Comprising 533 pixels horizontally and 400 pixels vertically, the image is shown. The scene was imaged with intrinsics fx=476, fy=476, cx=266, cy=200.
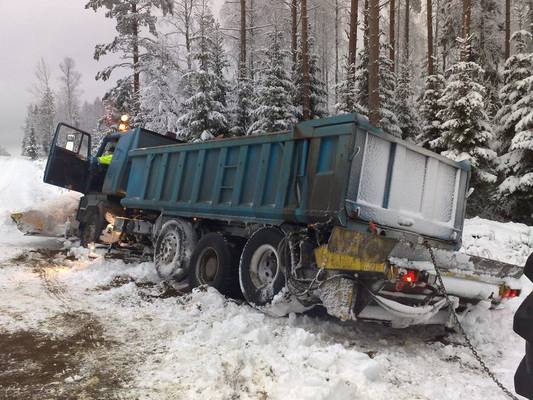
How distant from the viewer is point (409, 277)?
4508mm

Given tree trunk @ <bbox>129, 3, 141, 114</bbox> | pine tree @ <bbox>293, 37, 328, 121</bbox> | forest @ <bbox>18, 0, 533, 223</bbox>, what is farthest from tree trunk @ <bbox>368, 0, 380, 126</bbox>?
tree trunk @ <bbox>129, 3, 141, 114</bbox>

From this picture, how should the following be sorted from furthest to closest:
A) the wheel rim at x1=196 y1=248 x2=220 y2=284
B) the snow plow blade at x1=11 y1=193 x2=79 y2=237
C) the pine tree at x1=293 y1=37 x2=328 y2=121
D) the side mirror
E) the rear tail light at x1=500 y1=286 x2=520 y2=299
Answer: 1. the pine tree at x1=293 y1=37 x2=328 y2=121
2. the snow plow blade at x1=11 y1=193 x2=79 y2=237
3. the side mirror
4. the wheel rim at x1=196 y1=248 x2=220 y2=284
5. the rear tail light at x1=500 y1=286 x2=520 y2=299

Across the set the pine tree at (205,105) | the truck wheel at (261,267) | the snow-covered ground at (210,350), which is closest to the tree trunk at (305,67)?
the pine tree at (205,105)

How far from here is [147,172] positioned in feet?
30.1

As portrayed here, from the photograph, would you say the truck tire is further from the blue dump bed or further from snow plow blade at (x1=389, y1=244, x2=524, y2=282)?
snow plow blade at (x1=389, y1=244, x2=524, y2=282)

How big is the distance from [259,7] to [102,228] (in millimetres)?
27051

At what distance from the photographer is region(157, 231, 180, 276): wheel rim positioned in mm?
8039

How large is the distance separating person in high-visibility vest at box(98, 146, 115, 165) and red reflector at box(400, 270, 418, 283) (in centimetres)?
837

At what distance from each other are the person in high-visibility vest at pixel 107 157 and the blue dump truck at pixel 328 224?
125 inches

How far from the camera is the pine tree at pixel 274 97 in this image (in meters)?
17.2

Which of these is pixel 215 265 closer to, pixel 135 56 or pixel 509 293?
pixel 509 293

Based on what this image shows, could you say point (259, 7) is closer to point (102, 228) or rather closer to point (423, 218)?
point (102, 228)

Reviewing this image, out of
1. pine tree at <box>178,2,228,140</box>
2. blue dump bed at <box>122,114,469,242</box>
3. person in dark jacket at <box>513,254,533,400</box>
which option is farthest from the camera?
pine tree at <box>178,2,228,140</box>

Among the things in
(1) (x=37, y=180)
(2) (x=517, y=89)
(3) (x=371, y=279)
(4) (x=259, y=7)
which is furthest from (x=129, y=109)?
(3) (x=371, y=279)
